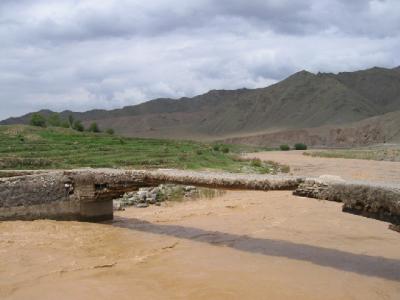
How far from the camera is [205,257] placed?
23.4 ft

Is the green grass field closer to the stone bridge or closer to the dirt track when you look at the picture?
the dirt track

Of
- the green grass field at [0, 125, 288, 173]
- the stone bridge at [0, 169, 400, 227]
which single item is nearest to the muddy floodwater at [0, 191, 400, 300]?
the stone bridge at [0, 169, 400, 227]

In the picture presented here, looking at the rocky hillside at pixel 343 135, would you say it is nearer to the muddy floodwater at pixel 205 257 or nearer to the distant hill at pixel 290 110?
the distant hill at pixel 290 110

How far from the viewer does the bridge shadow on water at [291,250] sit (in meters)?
6.49

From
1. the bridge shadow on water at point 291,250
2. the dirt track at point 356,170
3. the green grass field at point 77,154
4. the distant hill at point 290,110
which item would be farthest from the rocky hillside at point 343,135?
the bridge shadow on water at point 291,250

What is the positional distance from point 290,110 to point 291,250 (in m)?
77.8

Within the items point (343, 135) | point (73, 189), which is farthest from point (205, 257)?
point (343, 135)

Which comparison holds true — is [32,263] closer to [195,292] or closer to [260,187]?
[195,292]

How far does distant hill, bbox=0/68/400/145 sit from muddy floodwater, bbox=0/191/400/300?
65.5 m

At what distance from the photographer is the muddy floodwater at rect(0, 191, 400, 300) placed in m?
5.66

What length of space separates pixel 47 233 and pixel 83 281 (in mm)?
2906

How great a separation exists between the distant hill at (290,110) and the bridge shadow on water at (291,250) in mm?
66244

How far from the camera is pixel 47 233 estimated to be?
8586 millimetres

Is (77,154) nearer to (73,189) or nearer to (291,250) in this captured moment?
(73,189)
